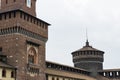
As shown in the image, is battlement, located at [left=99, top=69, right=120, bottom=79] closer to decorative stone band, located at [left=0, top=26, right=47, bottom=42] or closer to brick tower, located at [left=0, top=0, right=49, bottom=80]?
brick tower, located at [left=0, top=0, right=49, bottom=80]

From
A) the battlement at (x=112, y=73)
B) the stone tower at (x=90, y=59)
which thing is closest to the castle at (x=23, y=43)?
the battlement at (x=112, y=73)

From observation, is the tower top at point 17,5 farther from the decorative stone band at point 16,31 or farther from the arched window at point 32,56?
the arched window at point 32,56

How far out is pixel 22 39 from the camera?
110 ft

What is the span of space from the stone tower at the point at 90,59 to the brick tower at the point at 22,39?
19138mm

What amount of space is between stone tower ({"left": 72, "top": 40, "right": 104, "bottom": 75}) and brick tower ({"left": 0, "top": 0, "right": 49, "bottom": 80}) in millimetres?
19138

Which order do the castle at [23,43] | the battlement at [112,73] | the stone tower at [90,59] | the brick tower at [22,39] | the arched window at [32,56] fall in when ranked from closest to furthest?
the castle at [23,43] → the brick tower at [22,39] → the arched window at [32,56] → the battlement at [112,73] → the stone tower at [90,59]

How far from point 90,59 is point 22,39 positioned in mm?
23734

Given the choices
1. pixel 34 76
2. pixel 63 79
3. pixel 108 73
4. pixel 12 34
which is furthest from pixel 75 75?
pixel 12 34

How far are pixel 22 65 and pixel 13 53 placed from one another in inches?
62.9

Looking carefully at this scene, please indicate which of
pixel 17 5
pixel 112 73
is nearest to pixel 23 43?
pixel 17 5

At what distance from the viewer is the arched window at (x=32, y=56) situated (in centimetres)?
3478

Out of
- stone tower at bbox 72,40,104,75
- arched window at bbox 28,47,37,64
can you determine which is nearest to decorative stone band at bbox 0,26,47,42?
arched window at bbox 28,47,37,64

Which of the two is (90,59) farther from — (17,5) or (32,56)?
(17,5)

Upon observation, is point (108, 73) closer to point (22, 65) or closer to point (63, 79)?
point (63, 79)
